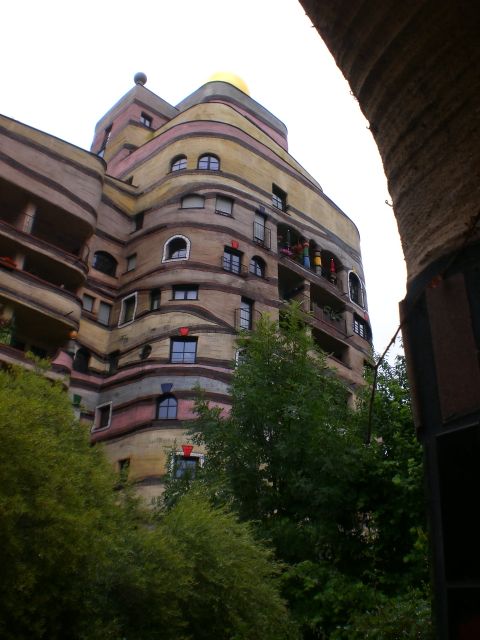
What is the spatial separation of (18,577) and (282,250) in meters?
21.0

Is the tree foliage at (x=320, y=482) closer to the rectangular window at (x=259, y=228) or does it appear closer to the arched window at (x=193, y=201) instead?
the arched window at (x=193, y=201)

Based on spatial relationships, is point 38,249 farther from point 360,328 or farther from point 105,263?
point 360,328

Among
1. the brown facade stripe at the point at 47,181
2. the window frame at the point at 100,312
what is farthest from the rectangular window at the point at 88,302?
the brown facade stripe at the point at 47,181

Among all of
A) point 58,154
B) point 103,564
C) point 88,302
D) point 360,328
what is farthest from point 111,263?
point 103,564

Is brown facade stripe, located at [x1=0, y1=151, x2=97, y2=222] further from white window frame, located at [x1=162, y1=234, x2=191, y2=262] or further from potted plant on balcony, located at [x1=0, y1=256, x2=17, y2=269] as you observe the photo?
potted plant on balcony, located at [x1=0, y1=256, x2=17, y2=269]

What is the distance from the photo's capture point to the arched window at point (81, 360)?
2147cm

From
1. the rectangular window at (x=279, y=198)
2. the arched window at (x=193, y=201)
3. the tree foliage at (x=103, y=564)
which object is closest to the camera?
the tree foliage at (x=103, y=564)

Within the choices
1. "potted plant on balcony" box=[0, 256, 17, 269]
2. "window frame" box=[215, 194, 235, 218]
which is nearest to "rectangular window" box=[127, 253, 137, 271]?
"window frame" box=[215, 194, 235, 218]

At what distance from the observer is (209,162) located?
82.7 ft

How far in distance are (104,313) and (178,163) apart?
7.40m

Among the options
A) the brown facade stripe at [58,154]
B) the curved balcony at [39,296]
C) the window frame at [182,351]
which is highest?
the brown facade stripe at [58,154]

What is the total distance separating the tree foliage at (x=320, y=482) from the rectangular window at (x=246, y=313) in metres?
9.71

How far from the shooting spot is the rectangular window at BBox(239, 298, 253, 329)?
71.2ft

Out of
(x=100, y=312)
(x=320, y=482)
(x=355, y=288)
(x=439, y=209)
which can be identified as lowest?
(x=439, y=209)
